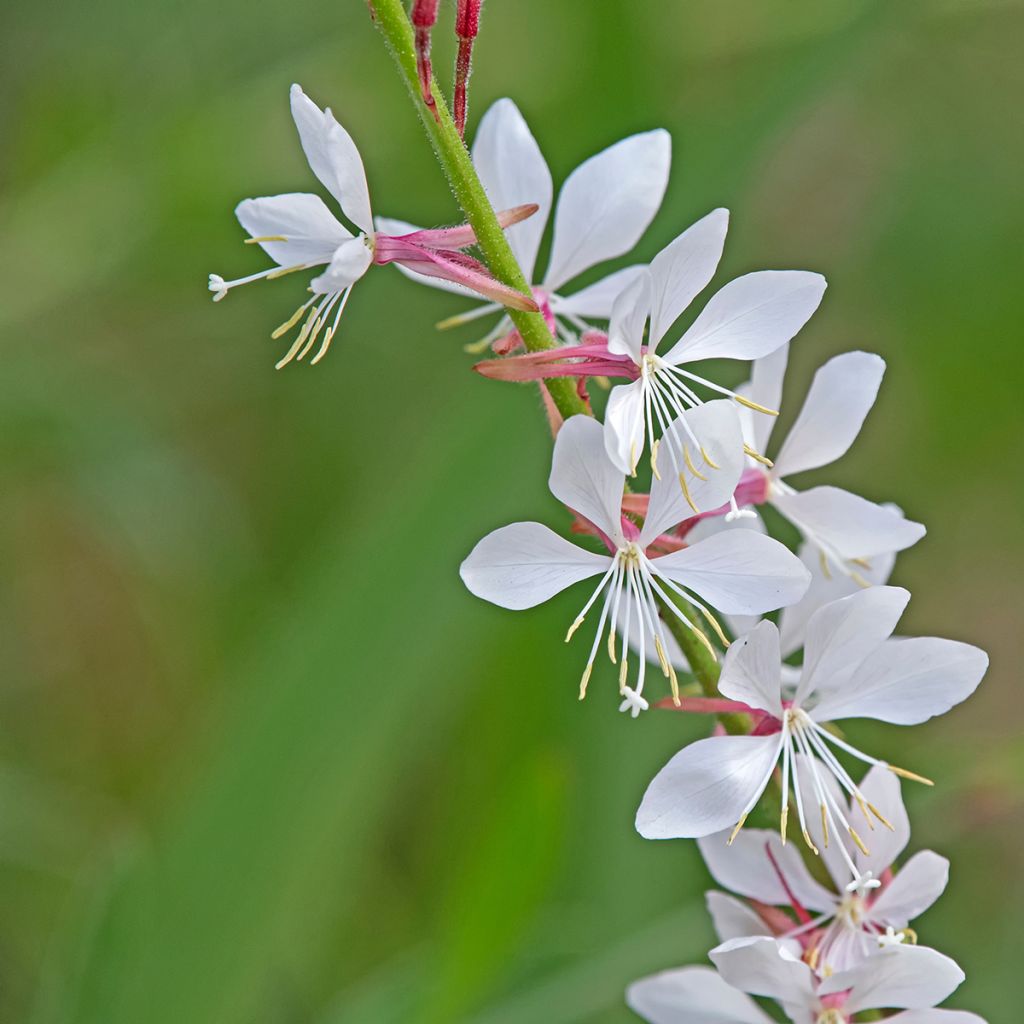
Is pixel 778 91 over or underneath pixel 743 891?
over

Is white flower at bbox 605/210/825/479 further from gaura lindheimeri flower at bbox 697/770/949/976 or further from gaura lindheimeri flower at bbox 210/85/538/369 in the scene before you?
gaura lindheimeri flower at bbox 697/770/949/976

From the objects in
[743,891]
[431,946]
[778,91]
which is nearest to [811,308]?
[743,891]

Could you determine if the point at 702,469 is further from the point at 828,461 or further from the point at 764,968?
the point at 764,968

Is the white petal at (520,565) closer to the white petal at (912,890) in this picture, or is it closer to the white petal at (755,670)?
the white petal at (755,670)

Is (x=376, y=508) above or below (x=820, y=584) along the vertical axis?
above

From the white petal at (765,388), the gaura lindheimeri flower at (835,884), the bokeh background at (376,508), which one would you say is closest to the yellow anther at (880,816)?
the gaura lindheimeri flower at (835,884)

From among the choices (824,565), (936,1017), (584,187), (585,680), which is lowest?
(936,1017)

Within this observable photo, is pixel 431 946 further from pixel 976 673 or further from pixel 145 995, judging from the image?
pixel 976 673

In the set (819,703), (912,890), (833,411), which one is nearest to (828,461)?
(833,411)
